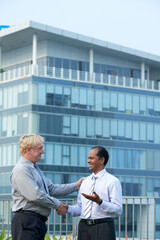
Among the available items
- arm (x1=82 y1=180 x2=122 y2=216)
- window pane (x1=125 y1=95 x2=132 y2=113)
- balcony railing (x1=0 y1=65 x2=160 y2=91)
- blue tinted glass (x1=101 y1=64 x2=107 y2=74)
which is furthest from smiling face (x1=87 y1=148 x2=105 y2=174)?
blue tinted glass (x1=101 y1=64 x2=107 y2=74)

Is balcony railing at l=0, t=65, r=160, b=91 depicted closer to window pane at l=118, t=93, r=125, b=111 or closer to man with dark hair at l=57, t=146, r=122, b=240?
window pane at l=118, t=93, r=125, b=111

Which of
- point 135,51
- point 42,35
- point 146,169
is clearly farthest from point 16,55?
point 146,169

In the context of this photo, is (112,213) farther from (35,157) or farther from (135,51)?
(135,51)

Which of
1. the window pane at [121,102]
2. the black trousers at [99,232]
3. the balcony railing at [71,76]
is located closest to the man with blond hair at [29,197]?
the black trousers at [99,232]

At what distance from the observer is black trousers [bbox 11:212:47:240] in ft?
21.0

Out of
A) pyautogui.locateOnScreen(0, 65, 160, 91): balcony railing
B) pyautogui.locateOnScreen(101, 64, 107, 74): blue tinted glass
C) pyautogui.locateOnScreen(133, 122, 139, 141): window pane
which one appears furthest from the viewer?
→ pyautogui.locateOnScreen(101, 64, 107, 74): blue tinted glass

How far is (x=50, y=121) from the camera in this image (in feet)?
217

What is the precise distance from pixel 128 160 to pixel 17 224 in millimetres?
65056

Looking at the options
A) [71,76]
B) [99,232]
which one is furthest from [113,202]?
[71,76]

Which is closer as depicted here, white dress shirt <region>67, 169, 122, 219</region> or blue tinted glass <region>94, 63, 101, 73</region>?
white dress shirt <region>67, 169, 122, 219</region>

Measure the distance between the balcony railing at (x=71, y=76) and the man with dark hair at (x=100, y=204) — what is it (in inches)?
2378

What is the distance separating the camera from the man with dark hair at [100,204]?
6.71m

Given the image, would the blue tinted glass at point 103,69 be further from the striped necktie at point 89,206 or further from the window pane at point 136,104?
the striped necktie at point 89,206

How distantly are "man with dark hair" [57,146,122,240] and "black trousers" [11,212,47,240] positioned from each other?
0.46 meters
